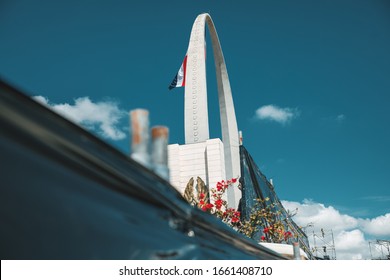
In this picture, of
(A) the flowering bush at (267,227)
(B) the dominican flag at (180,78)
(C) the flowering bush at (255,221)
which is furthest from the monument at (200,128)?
(C) the flowering bush at (255,221)

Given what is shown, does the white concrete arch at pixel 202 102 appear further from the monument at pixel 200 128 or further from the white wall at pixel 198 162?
the white wall at pixel 198 162

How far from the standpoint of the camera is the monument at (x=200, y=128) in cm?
1566

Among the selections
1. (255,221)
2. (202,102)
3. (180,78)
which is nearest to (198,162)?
(202,102)

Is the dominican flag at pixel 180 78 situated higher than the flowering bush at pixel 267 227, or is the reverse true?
the dominican flag at pixel 180 78

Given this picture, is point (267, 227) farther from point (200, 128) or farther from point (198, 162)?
point (200, 128)

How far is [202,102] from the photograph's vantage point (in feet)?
50.8

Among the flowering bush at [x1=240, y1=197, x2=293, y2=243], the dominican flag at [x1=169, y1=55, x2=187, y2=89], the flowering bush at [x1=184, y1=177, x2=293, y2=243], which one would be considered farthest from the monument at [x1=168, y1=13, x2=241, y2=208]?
the flowering bush at [x1=184, y1=177, x2=293, y2=243]

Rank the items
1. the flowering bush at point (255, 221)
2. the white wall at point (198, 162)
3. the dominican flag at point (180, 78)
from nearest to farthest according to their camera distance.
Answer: the flowering bush at point (255, 221) < the dominican flag at point (180, 78) < the white wall at point (198, 162)

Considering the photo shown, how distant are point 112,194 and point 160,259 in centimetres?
22

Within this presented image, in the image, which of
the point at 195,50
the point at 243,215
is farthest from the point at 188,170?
the point at 243,215

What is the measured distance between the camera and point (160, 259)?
95 centimetres

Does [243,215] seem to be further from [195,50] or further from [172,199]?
[195,50]

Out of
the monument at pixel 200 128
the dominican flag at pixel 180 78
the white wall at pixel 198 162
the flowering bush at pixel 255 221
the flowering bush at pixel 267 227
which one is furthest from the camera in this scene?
the white wall at pixel 198 162

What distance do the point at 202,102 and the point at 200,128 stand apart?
142 centimetres
